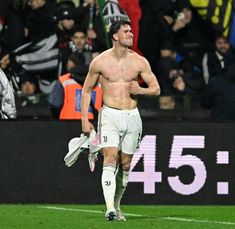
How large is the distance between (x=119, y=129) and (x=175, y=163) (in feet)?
9.56

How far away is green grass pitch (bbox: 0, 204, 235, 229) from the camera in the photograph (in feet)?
39.1

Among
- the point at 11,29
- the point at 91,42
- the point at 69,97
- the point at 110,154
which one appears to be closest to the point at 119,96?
the point at 110,154

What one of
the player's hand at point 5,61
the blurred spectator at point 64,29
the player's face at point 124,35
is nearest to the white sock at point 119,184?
the player's face at point 124,35

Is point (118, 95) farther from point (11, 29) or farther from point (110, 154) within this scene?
point (11, 29)

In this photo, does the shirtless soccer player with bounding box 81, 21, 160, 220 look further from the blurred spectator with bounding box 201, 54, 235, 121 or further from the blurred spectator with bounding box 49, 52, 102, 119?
the blurred spectator with bounding box 201, 54, 235, 121

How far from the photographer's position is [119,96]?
12727 millimetres

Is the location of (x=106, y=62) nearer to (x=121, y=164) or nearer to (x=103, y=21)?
(x=121, y=164)

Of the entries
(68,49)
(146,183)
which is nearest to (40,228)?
(146,183)

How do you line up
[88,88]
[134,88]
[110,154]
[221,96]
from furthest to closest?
[221,96], [88,88], [134,88], [110,154]

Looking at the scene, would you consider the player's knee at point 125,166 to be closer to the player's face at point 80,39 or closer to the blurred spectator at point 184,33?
the player's face at point 80,39

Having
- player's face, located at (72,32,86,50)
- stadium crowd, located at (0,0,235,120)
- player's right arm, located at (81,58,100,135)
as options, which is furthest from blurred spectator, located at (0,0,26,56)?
player's right arm, located at (81,58,100,135)

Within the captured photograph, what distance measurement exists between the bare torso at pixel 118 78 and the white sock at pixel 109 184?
26.7 inches

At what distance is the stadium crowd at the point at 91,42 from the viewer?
18422 mm

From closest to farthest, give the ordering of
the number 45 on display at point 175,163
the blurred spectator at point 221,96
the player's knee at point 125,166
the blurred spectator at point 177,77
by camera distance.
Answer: the player's knee at point 125,166, the number 45 on display at point 175,163, the blurred spectator at point 221,96, the blurred spectator at point 177,77
